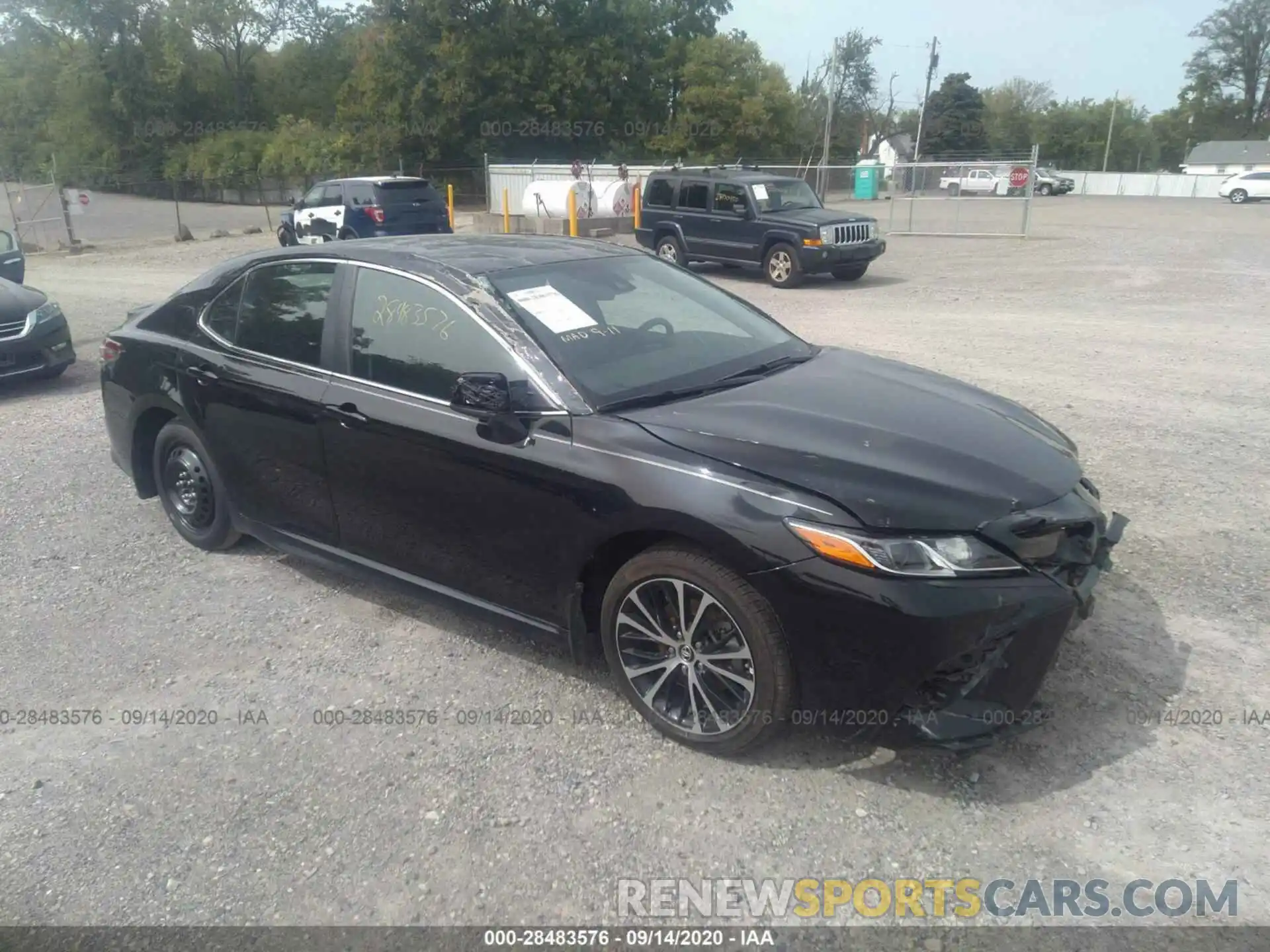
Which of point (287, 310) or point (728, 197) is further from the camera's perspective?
point (728, 197)

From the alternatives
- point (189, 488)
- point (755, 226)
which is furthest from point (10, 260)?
point (755, 226)

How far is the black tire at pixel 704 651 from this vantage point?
3.01 metres

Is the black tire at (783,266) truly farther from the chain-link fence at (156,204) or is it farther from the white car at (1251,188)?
the white car at (1251,188)

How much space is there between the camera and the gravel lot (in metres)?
2.78

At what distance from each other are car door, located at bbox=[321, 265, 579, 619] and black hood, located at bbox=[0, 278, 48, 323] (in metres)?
6.28

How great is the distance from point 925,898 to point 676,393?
75.7 inches

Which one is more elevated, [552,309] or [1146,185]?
[552,309]

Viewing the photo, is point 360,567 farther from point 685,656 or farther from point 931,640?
point 931,640

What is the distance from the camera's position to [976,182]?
30250 mm

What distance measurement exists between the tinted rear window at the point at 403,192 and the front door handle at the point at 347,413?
18329mm

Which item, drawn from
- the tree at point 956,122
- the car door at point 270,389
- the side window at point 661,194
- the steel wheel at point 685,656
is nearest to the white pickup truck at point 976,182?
the side window at point 661,194

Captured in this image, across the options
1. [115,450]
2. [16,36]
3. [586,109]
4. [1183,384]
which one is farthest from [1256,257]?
[16,36]

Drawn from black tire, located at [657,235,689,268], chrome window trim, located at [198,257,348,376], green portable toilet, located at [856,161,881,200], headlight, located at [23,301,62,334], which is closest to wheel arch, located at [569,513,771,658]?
chrome window trim, located at [198,257,348,376]

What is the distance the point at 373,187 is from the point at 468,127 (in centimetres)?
2850
